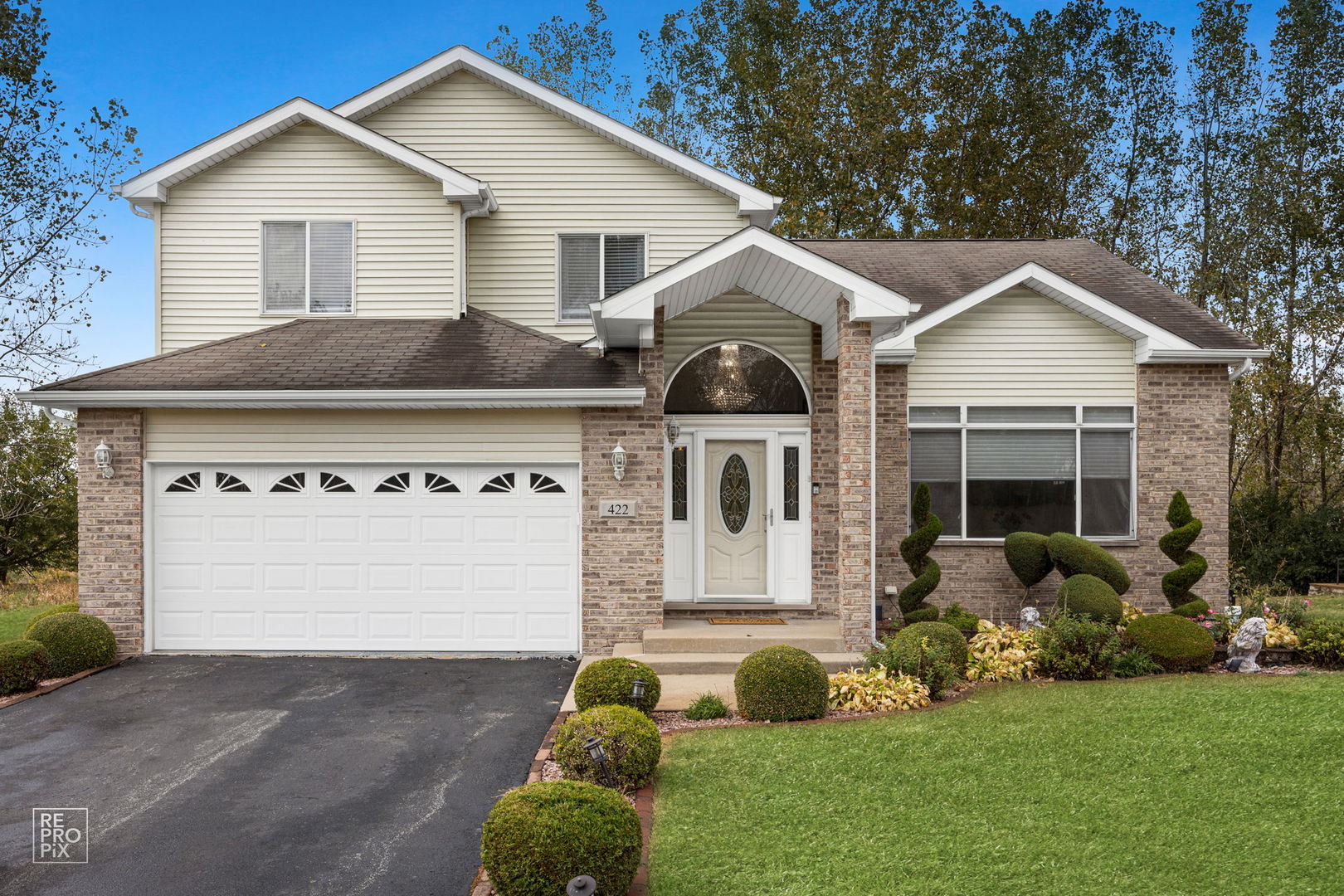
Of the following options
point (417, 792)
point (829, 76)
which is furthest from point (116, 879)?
point (829, 76)

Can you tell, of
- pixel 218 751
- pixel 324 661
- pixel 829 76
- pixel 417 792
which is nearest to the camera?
pixel 417 792

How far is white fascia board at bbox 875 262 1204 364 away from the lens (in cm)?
1086

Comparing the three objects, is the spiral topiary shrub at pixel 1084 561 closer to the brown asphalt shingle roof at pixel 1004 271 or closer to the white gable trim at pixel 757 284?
the brown asphalt shingle roof at pixel 1004 271

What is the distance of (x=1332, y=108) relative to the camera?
19.7m

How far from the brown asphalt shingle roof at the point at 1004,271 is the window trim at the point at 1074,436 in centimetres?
138

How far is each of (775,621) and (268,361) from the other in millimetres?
6747

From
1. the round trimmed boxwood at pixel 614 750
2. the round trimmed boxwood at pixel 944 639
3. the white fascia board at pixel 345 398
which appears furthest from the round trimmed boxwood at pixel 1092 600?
the round trimmed boxwood at pixel 614 750

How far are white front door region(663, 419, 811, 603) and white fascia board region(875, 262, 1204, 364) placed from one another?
1.71 m

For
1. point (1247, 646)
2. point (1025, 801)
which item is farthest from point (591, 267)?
point (1247, 646)

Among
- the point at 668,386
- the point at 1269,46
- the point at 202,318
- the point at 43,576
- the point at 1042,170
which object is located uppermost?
the point at 1269,46

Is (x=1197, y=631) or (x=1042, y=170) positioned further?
(x=1042, y=170)

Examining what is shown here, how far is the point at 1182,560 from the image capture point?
1032 cm

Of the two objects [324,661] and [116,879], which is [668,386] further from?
[116,879]

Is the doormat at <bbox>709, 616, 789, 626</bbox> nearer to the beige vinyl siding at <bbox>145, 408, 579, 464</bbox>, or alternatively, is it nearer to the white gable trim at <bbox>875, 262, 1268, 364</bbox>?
the beige vinyl siding at <bbox>145, 408, 579, 464</bbox>
